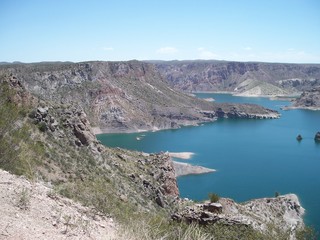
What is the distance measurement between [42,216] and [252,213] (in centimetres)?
3981

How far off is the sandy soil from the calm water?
5990 centimetres

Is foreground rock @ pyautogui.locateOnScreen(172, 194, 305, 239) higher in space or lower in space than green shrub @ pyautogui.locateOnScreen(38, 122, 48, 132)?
lower

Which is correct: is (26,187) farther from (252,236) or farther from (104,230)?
(252,236)

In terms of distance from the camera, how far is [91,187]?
32781 millimetres

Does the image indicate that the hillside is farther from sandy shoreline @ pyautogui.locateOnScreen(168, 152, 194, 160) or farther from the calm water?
sandy shoreline @ pyautogui.locateOnScreen(168, 152, 194, 160)

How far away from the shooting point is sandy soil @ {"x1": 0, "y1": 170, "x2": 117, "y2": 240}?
1209 centimetres

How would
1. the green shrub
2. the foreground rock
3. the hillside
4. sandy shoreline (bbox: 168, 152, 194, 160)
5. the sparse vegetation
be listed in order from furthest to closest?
sandy shoreline (bbox: 168, 152, 194, 160) → the green shrub → the foreground rock → the hillside → the sparse vegetation

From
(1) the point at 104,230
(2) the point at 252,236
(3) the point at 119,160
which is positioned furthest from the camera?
(3) the point at 119,160

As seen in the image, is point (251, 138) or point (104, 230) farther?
point (251, 138)

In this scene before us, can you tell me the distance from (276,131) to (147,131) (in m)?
59.6

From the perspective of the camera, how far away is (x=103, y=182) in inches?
1516

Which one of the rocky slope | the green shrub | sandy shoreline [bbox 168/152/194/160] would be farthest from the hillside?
the rocky slope

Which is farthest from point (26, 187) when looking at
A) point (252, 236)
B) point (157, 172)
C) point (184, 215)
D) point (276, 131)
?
point (276, 131)

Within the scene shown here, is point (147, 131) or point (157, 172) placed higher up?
point (157, 172)
